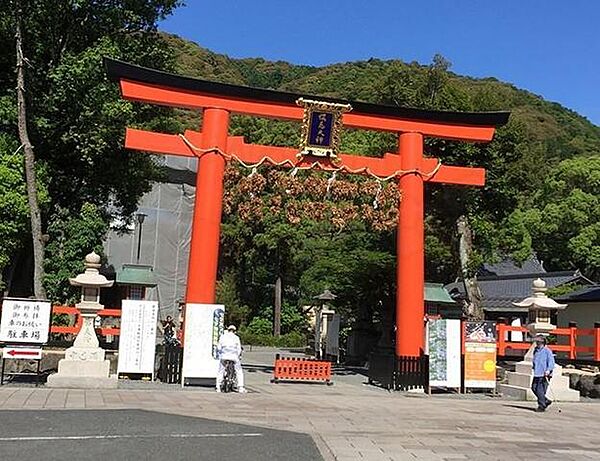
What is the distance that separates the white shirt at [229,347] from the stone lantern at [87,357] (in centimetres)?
232

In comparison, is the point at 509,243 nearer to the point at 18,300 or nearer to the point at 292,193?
the point at 292,193

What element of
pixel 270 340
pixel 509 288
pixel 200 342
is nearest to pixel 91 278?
pixel 200 342

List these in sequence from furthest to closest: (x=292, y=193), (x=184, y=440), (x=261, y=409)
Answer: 1. (x=292, y=193)
2. (x=261, y=409)
3. (x=184, y=440)

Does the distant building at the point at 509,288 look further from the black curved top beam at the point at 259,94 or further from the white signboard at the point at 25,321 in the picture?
the white signboard at the point at 25,321

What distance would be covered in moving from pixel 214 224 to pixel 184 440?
8.86 m

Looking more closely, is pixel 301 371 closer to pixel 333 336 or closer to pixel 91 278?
pixel 91 278

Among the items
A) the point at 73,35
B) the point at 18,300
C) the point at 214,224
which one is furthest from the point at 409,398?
the point at 73,35

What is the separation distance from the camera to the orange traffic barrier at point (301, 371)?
56.1ft

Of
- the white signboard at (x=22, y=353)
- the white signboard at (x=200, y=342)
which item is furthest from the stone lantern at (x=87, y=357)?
the white signboard at (x=200, y=342)

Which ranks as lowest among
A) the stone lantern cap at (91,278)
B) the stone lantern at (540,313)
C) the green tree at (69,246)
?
the stone lantern at (540,313)

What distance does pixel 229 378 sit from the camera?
1465cm

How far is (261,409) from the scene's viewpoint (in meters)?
11.6

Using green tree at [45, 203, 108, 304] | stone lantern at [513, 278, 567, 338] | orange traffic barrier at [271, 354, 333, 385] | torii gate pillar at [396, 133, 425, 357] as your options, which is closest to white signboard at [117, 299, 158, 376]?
orange traffic barrier at [271, 354, 333, 385]

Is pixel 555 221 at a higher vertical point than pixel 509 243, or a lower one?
higher
